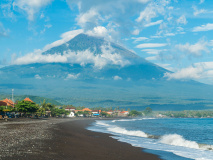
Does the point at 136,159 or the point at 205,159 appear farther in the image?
the point at 205,159

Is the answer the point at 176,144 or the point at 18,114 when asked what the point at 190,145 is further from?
the point at 18,114

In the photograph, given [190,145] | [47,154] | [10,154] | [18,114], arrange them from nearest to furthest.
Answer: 1. [10,154]
2. [47,154]
3. [190,145]
4. [18,114]

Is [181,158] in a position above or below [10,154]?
below

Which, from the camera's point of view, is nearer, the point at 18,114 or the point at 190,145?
the point at 190,145

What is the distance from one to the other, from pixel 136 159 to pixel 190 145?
14.3 m

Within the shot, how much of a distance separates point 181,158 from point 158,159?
2.40m

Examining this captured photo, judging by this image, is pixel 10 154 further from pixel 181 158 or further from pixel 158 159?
pixel 181 158

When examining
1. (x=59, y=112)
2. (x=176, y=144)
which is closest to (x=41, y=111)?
(x=59, y=112)

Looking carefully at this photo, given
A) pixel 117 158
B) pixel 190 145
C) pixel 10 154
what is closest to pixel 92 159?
pixel 117 158

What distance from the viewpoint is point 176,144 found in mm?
31906

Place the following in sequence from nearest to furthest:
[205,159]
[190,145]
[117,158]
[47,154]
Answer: [47,154], [117,158], [205,159], [190,145]

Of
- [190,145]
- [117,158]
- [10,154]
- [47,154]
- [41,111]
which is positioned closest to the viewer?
[10,154]

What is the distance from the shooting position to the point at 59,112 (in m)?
159

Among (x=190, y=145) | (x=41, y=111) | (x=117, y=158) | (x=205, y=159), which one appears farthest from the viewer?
(x=41, y=111)
